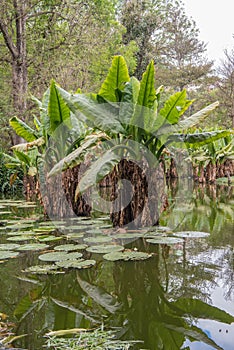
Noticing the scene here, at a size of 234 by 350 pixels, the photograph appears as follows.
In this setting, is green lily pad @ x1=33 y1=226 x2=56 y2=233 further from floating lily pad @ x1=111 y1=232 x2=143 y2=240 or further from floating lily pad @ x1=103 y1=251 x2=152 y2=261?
floating lily pad @ x1=103 y1=251 x2=152 y2=261

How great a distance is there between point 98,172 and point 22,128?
2031 millimetres

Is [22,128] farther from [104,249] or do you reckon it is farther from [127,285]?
[127,285]

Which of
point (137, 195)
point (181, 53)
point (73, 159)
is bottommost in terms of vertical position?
point (137, 195)

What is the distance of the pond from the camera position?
118 cm

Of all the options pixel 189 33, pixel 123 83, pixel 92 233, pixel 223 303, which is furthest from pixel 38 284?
pixel 189 33

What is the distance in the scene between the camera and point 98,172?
2.62 meters

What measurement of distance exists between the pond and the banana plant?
0.73m

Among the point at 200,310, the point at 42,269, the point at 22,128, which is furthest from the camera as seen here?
the point at 22,128

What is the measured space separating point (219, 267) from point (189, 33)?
21.8 metres

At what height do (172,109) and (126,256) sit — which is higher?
(172,109)

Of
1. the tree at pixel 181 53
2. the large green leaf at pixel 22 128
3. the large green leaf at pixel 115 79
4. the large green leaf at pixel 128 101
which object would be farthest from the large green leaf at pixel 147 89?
the tree at pixel 181 53

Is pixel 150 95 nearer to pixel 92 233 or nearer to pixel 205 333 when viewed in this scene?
pixel 92 233

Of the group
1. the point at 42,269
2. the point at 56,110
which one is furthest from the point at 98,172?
the point at 56,110

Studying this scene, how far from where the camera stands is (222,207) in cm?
436
